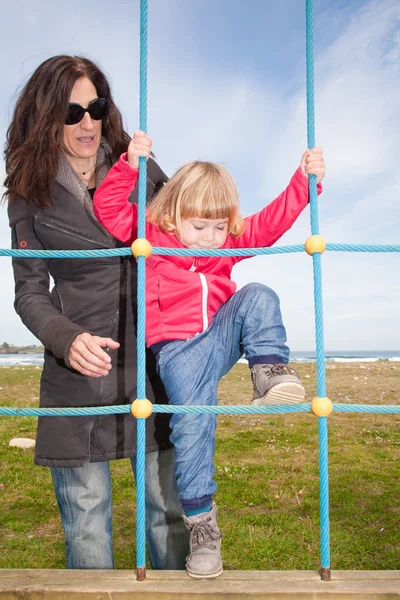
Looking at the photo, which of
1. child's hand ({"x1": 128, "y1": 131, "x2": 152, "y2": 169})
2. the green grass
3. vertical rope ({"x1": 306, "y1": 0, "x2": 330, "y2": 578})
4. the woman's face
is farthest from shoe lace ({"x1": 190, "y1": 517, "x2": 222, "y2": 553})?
the green grass

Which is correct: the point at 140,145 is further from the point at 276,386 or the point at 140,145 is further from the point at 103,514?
the point at 103,514

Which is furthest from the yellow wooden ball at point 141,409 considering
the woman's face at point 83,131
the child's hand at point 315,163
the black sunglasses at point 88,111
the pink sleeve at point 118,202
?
the black sunglasses at point 88,111

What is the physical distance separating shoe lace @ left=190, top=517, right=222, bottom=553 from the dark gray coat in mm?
486

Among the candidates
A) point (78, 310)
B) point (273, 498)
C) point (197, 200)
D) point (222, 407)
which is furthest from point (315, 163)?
point (273, 498)

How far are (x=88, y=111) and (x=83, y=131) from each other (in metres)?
0.09

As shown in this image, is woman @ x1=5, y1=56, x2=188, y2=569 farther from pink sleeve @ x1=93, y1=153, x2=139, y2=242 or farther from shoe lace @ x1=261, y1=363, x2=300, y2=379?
shoe lace @ x1=261, y1=363, x2=300, y2=379

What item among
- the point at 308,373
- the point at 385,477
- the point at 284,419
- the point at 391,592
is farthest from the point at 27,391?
the point at 391,592

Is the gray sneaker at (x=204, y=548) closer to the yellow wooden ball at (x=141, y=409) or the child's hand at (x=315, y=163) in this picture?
the yellow wooden ball at (x=141, y=409)

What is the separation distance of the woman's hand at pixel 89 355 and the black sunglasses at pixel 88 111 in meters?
0.97

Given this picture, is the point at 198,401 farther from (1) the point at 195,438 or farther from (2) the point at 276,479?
(2) the point at 276,479

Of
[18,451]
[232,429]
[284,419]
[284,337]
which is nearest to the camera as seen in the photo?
[284,337]

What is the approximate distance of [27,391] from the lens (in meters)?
11.8

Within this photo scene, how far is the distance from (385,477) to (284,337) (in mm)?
4717

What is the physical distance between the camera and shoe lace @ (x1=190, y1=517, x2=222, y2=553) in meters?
1.89
